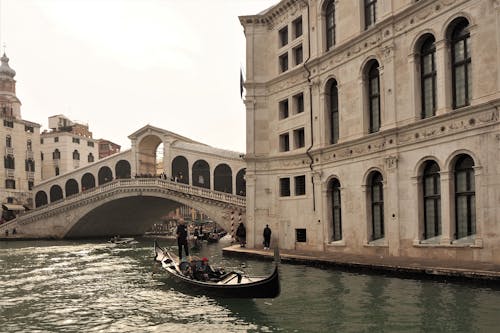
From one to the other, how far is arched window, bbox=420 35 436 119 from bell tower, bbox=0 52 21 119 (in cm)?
5520

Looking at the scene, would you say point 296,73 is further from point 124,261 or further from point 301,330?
point 301,330

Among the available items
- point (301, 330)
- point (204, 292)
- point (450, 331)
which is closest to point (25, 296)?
point (204, 292)

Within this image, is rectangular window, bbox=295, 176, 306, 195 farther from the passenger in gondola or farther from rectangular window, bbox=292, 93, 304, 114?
the passenger in gondola

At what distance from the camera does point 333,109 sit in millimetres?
21578

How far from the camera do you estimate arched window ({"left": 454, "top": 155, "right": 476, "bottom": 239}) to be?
15070mm

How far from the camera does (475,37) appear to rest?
576 inches

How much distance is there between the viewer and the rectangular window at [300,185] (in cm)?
2309

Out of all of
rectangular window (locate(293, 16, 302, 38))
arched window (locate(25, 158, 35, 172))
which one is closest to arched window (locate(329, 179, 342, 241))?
rectangular window (locate(293, 16, 302, 38))

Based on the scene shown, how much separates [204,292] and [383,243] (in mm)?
7379

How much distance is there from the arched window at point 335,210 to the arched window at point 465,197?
590 centimetres

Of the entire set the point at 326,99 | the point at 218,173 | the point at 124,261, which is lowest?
the point at 124,261

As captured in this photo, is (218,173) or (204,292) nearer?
(204,292)

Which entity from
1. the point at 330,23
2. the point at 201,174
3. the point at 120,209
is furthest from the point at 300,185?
the point at 120,209

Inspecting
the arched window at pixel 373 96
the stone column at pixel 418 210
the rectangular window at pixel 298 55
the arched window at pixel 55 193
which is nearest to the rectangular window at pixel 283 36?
the rectangular window at pixel 298 55
